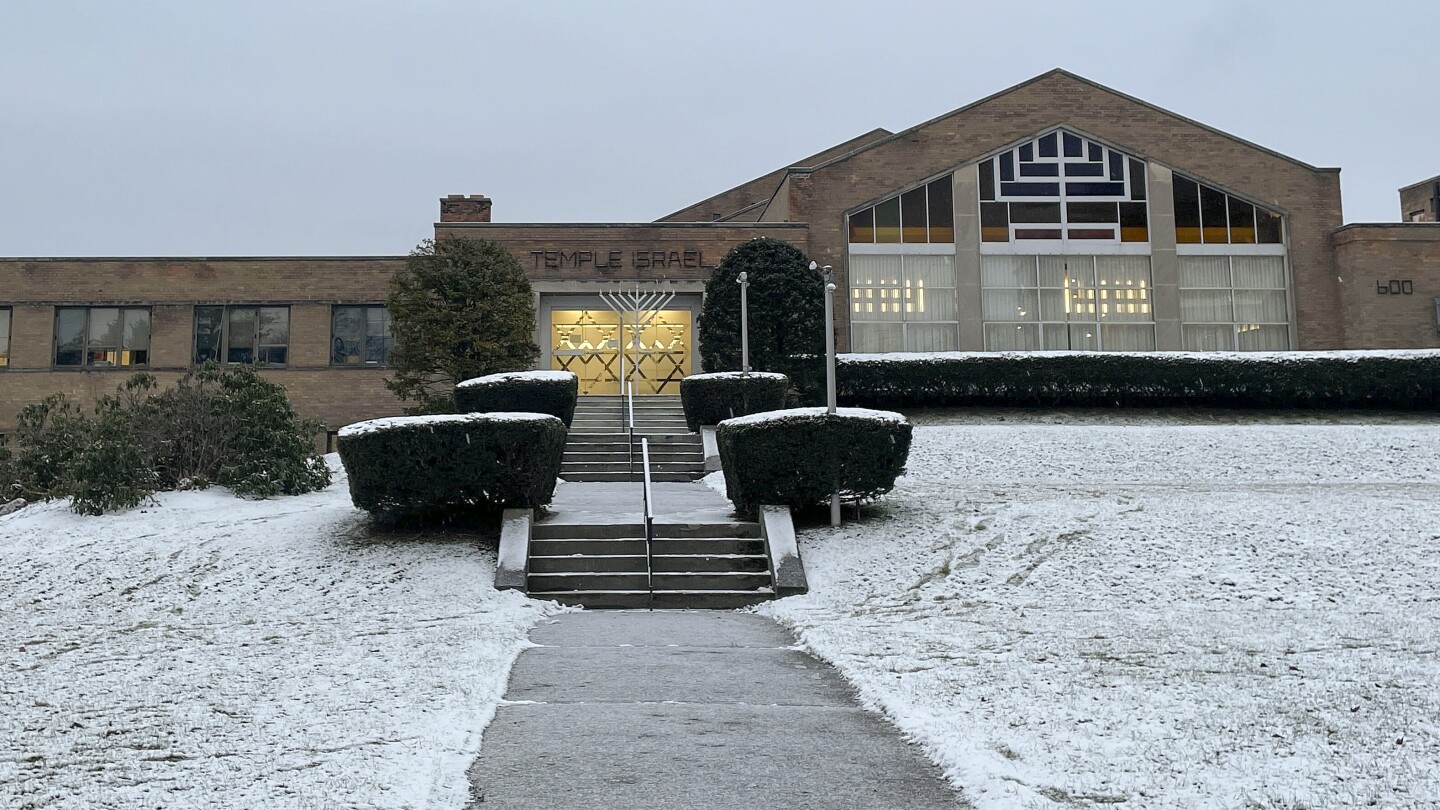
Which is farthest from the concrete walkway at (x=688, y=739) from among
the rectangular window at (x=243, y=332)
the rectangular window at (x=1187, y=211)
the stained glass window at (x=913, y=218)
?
the rectangular window at (x=1187, y=211)

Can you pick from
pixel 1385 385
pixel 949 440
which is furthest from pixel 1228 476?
pixel 1385 385

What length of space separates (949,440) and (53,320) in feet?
70.4

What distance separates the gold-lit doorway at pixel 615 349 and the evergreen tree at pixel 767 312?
3607mm

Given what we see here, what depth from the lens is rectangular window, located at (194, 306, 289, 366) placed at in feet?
85.6

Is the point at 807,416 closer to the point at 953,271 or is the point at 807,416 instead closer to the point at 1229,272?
the point at 953,271

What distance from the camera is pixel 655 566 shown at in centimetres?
1076

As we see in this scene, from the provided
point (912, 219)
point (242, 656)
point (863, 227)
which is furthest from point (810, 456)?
point (912, 219)

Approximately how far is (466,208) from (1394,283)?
77.0ft

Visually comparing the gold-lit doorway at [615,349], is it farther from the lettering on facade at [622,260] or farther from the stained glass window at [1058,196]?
the stained glass window at [1058,196]

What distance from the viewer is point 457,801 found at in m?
4.27

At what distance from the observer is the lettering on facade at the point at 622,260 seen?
2636cm

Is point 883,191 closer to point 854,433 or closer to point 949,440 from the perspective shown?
point 949,440

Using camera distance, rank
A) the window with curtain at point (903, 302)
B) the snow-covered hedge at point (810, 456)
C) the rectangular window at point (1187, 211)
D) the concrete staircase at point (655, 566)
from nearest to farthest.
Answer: the concrete staircase at point (655, 566)
the snow-covered hedge at point (810, 456)
the window with curtain at point (903, 302)
the rectangular window at point (1187, 211)

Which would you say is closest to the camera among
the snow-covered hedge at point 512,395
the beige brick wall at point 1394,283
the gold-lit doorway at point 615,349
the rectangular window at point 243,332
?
the snow-covered hedge at point 512,395
